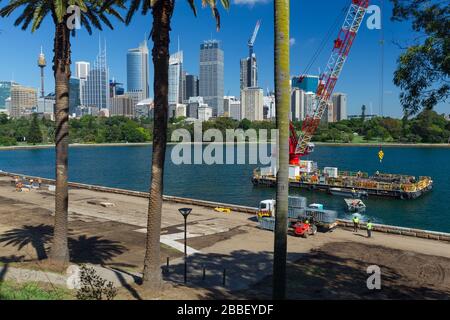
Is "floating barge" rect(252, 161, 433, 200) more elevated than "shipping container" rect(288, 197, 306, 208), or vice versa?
"shipping container" rect(288, 197, 306, 208)

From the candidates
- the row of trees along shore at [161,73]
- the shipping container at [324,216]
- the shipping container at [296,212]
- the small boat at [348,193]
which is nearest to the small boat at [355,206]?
the small boat at [348,193]

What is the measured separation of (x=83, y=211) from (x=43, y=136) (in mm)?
169454

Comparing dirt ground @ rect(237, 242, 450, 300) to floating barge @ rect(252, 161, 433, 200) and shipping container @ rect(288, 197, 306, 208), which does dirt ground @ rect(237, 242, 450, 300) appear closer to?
shipping container @ rect(288, 197, 306, 208)

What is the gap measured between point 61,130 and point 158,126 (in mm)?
5372

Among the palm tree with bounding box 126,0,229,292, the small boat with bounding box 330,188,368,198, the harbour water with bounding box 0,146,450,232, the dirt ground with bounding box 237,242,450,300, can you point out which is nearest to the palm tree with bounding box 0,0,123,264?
the palm tree with bounding box 126,0,229,292

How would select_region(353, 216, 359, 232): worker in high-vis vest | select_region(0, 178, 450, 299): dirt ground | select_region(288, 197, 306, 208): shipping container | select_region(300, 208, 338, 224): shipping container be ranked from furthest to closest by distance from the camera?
select_region(288, 197, 306, 208): shipping container
select_region(353, 216, 359, 232): worker in high-vis vest
select_region(300, 208, 338, 224): shipping container
select_region(0, 178, 450, 299): dirt ground

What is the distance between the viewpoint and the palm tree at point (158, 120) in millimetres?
14305

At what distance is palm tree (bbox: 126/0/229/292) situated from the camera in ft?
46.9

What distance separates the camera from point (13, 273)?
610 inches

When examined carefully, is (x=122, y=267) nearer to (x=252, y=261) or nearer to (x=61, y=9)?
(x=252, y=261)

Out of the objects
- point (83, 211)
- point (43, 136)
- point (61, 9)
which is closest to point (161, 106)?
point (61, 9)

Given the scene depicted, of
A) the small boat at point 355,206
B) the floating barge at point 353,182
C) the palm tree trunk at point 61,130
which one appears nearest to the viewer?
the palm tree trunk at point 61,130

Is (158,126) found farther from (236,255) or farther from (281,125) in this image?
(236,255)

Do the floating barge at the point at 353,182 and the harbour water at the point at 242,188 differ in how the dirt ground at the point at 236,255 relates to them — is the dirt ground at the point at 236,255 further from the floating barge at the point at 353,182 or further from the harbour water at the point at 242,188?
the floating barge at the point at 353,182
